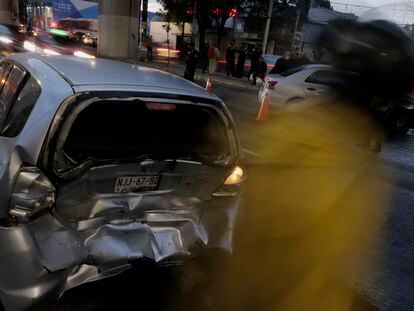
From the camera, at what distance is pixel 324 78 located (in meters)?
10.4

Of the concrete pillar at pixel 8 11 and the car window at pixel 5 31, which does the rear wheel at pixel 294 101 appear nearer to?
the car window at pixel 5 31

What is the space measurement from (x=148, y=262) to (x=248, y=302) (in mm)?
1009

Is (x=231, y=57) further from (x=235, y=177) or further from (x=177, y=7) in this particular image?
(x=235, y=177)

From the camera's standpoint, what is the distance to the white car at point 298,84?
10383mm

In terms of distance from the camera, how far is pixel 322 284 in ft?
12.5

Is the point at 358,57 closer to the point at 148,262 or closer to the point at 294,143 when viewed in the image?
the point at 294,143

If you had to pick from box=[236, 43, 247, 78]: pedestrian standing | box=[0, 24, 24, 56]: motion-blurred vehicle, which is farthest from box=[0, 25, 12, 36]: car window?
box=[236, 43, 247, 78]: pedestrian standing

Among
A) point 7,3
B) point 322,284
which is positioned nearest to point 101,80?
point 322,284

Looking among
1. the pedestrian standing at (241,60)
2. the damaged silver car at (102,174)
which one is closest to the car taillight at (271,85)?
the damaged silver car at (102,174)

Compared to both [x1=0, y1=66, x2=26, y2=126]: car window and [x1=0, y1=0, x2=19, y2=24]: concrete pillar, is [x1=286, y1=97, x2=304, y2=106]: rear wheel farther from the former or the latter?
[x1=0, y1=0, x2=19, y2=24]: concrete pillar

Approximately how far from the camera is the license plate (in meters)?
2.82

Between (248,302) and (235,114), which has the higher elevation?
(248,302)

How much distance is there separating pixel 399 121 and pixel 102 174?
10329 millimetres

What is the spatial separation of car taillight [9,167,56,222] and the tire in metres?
10.1
